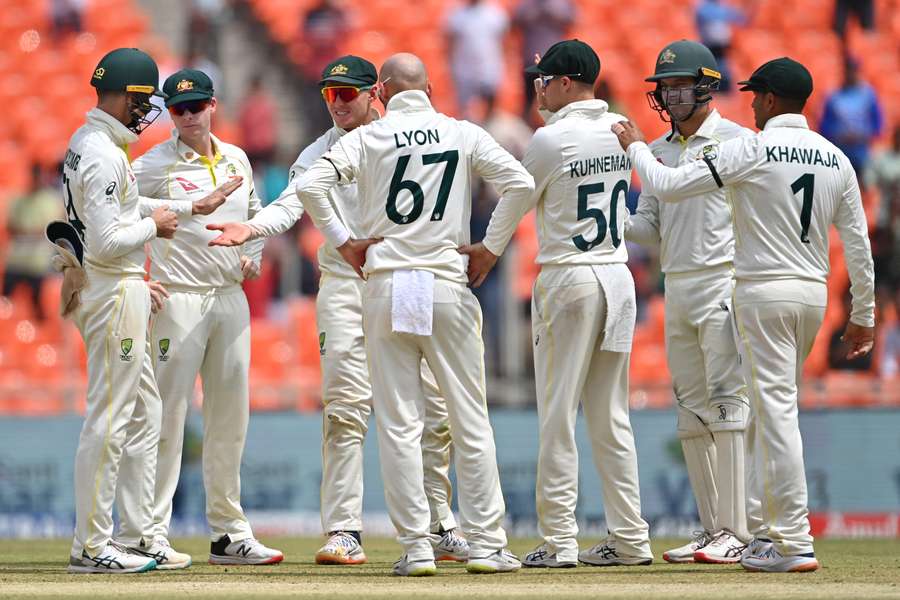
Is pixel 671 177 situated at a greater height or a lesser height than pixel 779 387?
greater

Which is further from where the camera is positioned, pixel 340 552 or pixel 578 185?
pixel 340 552

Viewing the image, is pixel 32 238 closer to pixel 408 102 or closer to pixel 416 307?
pixel 408 102

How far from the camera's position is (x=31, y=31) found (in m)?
15.2

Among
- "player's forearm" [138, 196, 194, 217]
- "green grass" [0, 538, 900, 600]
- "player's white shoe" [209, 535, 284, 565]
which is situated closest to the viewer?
"green grass" [0, 538, 900, 600]

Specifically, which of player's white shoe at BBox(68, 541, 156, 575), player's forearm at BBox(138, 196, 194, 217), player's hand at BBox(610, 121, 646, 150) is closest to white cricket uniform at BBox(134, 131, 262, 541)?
player's forearm at BBox(138, 196, 194, 217)

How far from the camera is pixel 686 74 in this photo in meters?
7.04

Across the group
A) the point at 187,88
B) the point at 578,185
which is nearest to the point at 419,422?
the point at 578,185

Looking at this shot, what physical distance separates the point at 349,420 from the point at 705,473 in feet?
6.08

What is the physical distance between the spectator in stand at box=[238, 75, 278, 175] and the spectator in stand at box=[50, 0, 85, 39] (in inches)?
91.7

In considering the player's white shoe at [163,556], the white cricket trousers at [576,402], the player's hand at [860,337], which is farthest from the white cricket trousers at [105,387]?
the player's hand at [860,337]

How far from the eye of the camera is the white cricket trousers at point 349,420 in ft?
23.9

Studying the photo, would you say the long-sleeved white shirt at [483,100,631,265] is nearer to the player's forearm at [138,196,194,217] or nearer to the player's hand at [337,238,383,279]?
the player's hand at [337,238,383,279]

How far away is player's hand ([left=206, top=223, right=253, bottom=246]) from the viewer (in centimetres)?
629

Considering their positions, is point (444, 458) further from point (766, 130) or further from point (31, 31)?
point (31, 31)
